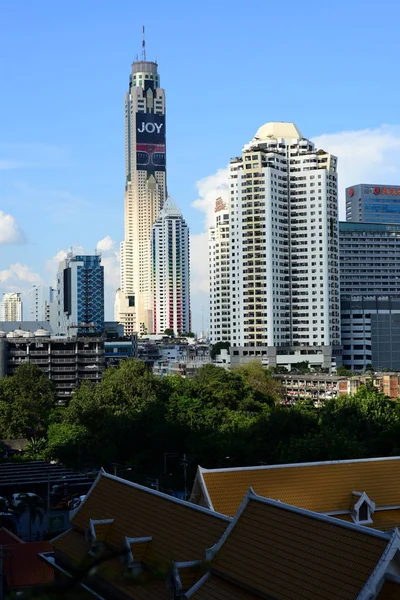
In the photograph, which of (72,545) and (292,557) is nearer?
(292,557)

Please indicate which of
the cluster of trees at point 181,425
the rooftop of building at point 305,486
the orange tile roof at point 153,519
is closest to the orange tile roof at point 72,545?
the orange tile roof at point 153,519

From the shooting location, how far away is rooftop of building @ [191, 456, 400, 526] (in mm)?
31375

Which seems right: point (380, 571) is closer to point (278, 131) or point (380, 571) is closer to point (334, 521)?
point (334, 521)

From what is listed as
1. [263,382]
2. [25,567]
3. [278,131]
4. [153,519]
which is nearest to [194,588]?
[153,519]

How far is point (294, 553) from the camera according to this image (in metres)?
19.0

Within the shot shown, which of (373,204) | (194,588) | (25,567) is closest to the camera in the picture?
(194,588)

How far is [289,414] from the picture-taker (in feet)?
190

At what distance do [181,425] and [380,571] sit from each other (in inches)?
1742

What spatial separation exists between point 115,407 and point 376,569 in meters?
58.5

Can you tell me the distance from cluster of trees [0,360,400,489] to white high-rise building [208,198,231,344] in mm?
44713

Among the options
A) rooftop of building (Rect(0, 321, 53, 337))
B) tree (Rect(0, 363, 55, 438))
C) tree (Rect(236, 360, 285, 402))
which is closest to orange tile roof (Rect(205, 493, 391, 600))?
tree (Rect(0, 363, 55, 438))

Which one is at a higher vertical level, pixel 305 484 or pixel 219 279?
pixel 219 279

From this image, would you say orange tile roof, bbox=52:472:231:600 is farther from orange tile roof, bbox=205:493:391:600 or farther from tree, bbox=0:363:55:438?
tree, bbox=0:363:55:438

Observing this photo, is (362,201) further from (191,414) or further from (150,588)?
(150,588)
